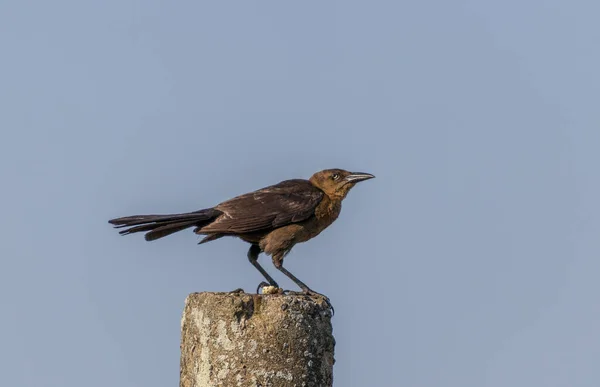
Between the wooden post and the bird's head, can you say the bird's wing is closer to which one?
the bird's head

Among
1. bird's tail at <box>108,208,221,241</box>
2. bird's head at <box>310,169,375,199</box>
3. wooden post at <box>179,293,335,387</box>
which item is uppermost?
bird's head at <box>310,169,375,199</box>

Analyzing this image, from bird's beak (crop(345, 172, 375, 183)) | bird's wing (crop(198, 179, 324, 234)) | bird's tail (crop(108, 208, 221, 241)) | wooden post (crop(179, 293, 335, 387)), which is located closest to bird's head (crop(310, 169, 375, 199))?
bird's beak (crop(345, 172, 375, 183))

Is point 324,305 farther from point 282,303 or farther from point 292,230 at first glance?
point 292,230

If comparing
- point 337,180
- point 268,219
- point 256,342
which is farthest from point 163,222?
point 256,342

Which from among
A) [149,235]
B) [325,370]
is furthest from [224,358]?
[149,235]

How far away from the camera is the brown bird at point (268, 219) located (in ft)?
24.1

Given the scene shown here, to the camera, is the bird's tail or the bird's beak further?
the bird's beak

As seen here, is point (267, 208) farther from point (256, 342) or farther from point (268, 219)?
point (256, 342)

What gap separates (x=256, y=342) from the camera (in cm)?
487

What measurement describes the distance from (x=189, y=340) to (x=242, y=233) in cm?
247

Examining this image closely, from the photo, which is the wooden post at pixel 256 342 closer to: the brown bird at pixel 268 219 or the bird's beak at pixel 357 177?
the brown bird at pixel 268 219

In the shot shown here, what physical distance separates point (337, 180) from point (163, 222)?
1.89m

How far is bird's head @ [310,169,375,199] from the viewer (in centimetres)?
845

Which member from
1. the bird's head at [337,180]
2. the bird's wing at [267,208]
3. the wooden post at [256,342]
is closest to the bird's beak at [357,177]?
the bird's head at [337,180]
